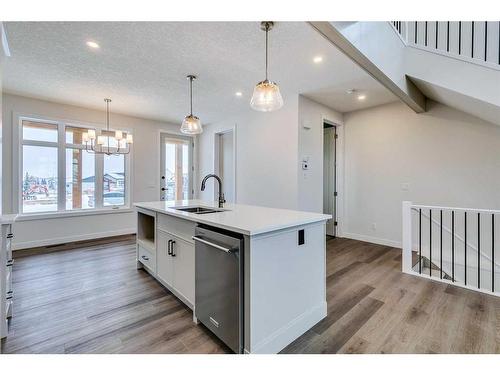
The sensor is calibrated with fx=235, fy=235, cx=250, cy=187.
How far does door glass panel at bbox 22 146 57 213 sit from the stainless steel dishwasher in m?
4.07

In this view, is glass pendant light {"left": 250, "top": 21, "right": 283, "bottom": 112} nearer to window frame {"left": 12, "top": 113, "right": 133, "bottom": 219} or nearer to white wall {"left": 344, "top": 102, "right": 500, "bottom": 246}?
white wall {"left": 344, "top": 102, "right": 500, "bottom": 246}

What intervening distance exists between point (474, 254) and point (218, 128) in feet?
16.9

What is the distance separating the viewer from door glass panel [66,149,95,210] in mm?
4527

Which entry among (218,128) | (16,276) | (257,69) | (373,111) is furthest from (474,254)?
(16,276)

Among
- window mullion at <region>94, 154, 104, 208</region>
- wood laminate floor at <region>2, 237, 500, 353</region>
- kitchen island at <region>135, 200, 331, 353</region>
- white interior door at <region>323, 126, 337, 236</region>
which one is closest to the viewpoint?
kitchen island at <region>135, 200, 331, 353</region>

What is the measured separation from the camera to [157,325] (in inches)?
76.9

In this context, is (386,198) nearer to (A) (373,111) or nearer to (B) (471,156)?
(B) (471,156)

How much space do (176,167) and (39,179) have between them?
2611 millimetres

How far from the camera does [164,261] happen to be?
249cm

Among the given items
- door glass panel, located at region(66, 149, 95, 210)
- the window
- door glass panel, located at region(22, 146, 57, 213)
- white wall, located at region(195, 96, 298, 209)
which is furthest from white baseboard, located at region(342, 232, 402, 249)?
door glass panel, located at region(22, 146, 57, 213)

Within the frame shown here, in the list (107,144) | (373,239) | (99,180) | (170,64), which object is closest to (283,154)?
(170,64)

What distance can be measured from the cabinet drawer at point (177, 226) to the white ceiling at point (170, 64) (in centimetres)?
180

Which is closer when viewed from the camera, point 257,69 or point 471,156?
point 257,69

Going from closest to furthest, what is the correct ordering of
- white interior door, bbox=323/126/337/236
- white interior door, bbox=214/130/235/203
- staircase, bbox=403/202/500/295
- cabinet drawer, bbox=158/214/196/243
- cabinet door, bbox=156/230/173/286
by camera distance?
cabinet drawer, bbox=158/214/196/243
cabinet door, bbox=156/230/173/286
staircase, bbox=403/202/500/295
white interior door, bbox=323/126/337/236
white interior door, bbox=214/130/235/203
